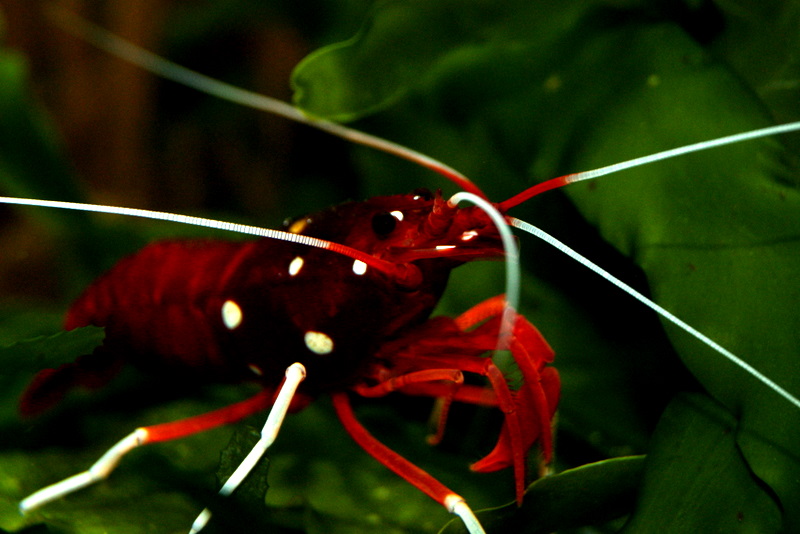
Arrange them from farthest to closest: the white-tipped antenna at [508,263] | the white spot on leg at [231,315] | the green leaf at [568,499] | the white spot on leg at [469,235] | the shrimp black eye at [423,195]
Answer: the white spot on leg at [231,315], the shrimp black eye at [423,195], the white spot on leg at [469,235], the green leaf at [568,499], the white-tipped antenna at [508,263]

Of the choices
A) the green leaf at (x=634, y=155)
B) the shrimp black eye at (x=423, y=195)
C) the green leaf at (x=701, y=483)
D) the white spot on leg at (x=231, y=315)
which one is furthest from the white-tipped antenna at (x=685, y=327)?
the white spot on leg at (x=231, y=315)

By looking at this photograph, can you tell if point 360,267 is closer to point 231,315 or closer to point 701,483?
point 231,315

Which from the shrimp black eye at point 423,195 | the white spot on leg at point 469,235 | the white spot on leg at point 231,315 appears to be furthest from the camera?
the white spot on leg at point 231,315

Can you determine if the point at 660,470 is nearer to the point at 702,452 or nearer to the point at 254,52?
the point at 702,452

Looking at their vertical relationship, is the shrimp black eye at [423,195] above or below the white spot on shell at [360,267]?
above

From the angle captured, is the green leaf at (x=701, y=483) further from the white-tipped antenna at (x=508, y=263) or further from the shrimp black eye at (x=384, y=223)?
the shrimp black eye at (x=384, y=223)

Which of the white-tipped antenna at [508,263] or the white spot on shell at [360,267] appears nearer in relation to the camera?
the white-tipped antenna at [508,263]

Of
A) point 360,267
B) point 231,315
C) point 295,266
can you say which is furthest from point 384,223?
point 231,315

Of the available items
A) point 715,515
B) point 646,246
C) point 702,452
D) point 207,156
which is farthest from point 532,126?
point 207,156
